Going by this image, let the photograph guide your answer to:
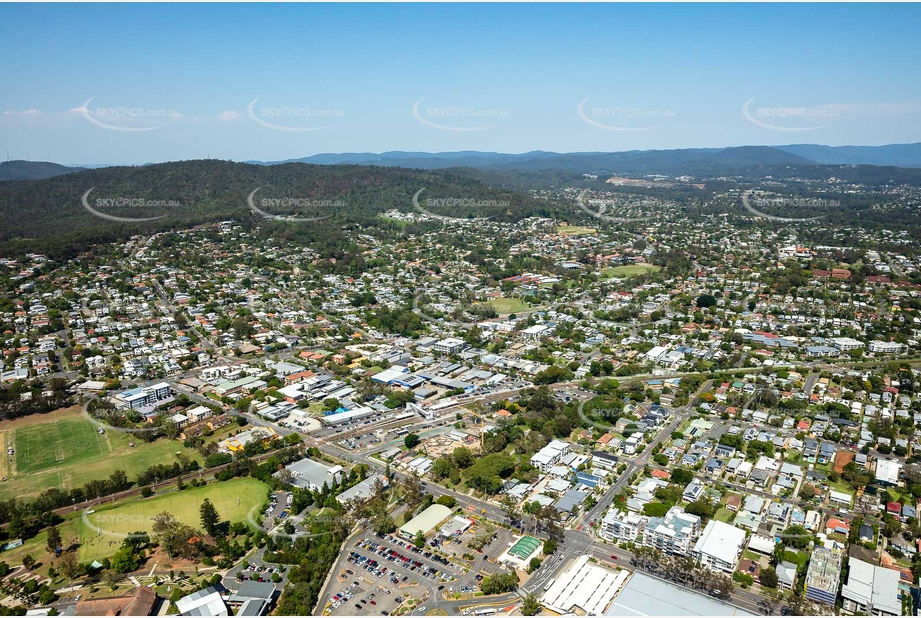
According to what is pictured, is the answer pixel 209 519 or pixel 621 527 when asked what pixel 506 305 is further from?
pixel 209 519

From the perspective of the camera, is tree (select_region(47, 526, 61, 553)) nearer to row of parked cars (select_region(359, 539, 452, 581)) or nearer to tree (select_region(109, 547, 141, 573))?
tree (select_region(109, 547, 141, 573))

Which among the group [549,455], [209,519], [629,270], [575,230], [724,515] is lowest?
[724,515]

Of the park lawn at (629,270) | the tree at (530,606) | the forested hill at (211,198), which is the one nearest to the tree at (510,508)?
the tree at (530,606)

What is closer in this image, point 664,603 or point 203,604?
point 664,603

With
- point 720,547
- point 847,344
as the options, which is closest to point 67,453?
point 720,547

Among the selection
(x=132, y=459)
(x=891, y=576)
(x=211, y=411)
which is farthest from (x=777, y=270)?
(x=132, y=459)

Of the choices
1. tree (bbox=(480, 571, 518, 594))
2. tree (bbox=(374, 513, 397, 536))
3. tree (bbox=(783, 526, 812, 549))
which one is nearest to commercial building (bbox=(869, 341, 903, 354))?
tree (bbox=(783, 526, 812, 549))
